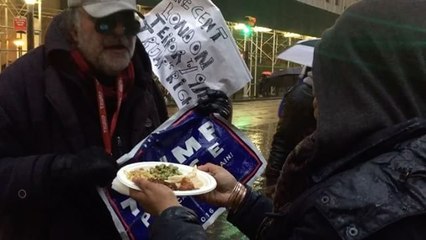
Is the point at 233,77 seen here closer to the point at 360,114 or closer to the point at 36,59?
the point at 36,59

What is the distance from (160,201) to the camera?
178 cm

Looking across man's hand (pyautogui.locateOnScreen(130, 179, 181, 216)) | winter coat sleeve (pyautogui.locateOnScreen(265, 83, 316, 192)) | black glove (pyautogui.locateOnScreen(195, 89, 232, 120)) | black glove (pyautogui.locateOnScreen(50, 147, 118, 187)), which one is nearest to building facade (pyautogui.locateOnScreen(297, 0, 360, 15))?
winter coat sleeve (pyautogui.locateOnScreen(265, 83, 316, 192))

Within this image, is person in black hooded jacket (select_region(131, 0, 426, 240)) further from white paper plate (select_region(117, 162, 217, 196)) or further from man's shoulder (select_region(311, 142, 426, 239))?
white paper plate (select_region(117, 162, 217, 196))

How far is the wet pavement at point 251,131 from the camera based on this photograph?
5.46 m

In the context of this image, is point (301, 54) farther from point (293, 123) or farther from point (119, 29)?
point (119, 29)

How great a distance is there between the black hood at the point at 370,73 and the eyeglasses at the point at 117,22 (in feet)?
3.89

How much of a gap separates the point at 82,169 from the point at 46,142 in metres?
0.27

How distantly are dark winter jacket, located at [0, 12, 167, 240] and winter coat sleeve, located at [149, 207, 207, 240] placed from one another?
589mm

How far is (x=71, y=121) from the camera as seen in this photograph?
2.11 metres

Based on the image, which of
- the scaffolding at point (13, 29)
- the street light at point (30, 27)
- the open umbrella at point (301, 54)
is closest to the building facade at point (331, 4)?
the scaffolding at point (13, 29)

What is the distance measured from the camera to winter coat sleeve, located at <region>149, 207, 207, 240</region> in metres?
1.51

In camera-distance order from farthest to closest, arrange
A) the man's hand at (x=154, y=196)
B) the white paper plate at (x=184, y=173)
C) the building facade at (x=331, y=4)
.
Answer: the building facade at (x=331, y=4) < the white paper plate at (x=184, y=173) < the man's hand at (x=154, y=196)

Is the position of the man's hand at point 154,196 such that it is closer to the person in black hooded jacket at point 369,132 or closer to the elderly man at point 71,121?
the elderly man at point 71,121

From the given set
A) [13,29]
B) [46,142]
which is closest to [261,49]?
[13,29]
